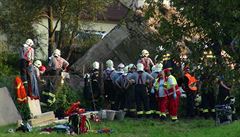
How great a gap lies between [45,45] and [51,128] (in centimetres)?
1782

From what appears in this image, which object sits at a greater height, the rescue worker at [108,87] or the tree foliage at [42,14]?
the tree foliage at [42,14]

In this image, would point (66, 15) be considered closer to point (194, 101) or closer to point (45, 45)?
point (45, 45)

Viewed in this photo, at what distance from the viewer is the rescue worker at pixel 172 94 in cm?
1933

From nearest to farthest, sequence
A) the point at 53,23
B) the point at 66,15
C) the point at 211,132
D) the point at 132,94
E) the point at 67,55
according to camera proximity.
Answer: the point at 211,132 < the point at 132,94 < the point at 66,15 < the point at 67,55 < the point at 53,23

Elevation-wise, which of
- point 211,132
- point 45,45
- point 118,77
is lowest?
point 211,132

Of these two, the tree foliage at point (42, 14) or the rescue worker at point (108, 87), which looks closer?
the rescue worker at point (108, 87)

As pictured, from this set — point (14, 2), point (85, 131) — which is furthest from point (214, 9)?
point (14, 2)

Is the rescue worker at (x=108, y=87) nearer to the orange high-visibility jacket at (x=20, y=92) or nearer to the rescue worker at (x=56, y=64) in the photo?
the rescue worker at (x=56, y=64)

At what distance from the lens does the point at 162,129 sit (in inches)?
666

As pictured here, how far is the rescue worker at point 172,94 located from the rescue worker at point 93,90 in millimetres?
2566

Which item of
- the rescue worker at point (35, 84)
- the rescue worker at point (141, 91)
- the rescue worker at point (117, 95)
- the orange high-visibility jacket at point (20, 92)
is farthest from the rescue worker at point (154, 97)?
the orange high-visibility jacket at point (20, 92)

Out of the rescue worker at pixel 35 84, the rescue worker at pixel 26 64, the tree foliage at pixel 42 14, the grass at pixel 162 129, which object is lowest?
the grass at pixel 162 129

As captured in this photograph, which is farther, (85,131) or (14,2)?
(14,2)

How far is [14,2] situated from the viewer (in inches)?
1180
